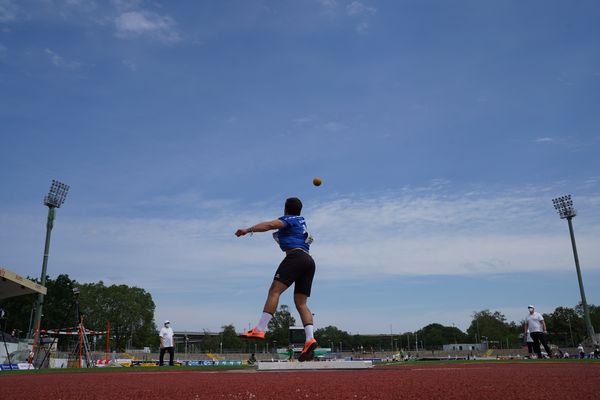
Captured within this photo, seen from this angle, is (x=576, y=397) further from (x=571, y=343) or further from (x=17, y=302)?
(x=571, y=343)

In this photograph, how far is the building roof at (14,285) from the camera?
533 inches

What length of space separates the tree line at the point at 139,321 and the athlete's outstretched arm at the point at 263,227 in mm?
70376

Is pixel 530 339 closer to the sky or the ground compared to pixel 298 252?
closer to the ground

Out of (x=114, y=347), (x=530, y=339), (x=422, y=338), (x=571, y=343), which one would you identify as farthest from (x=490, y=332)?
(x=530, y=339)

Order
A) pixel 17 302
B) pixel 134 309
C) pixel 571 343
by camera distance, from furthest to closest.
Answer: pixel 571 343
pixel 134 309
pixel 17 302

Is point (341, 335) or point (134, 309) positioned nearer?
point (134, 309)

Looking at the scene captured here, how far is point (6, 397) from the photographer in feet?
10.8

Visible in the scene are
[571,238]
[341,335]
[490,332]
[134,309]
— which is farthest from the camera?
[341,335]

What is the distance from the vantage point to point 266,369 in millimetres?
6262

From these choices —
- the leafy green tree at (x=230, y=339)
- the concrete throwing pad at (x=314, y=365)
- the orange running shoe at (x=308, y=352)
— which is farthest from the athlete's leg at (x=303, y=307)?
the leafy green tree at (x=230, y=339)

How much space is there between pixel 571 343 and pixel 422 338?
2167 inches

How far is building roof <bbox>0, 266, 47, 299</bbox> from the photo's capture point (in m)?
13.5

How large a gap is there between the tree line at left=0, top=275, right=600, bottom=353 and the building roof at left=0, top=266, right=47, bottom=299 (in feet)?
191

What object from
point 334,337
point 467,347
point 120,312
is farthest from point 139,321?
point 467,347
